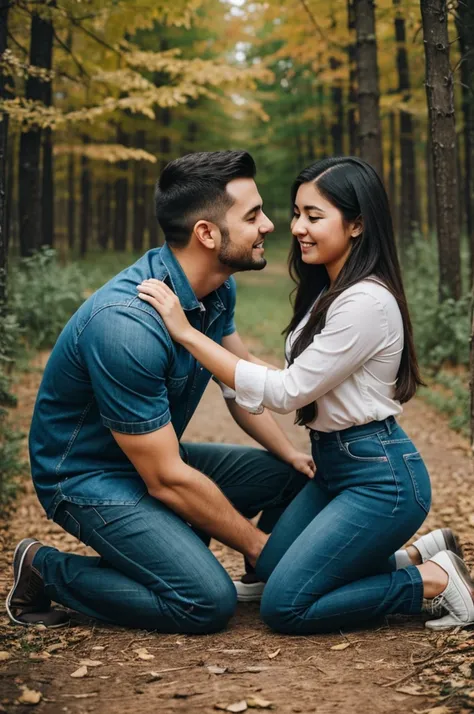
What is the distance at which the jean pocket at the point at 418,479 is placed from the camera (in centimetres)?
331

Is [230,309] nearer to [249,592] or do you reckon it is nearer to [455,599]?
[249,592]

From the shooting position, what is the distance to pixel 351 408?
129 inches

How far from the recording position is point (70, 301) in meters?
11.8

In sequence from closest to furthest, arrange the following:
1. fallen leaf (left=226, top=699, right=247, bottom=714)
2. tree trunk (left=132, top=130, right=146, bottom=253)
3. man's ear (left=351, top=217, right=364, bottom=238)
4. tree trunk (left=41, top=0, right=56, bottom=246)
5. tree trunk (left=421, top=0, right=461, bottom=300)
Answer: fallen leaf (left=226, top=699, right=247, bottom=714)
man's ear (left=351, top=217, right=364, bottom=238)
tree trunk (left=421, top=0, right=461, bottom=300)
tree trunk (left=41, top=0, right=56, bottom=246)
tree trunk (left=132, top=130, right=146, bottom=253)

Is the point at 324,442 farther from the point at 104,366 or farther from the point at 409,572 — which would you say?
the point at 104,366

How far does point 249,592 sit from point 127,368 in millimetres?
1464

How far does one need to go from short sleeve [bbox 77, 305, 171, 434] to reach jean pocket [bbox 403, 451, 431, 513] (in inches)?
42.1

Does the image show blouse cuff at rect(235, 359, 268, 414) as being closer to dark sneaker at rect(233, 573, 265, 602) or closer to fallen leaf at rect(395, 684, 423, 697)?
dark sneaker at rect(233, 573, 265, 602)

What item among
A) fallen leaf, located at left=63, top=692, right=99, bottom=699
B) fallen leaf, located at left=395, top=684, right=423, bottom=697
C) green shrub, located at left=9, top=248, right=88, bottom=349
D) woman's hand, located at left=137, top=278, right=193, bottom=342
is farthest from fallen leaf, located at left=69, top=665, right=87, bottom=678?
green shrub, located at left=9, top=248, right=88, bottom=349

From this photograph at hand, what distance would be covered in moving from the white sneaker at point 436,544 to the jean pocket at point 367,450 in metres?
0.67

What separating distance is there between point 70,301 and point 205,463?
8277 mm

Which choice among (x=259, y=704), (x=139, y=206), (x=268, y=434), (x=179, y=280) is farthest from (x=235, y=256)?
(x=139, y=206)

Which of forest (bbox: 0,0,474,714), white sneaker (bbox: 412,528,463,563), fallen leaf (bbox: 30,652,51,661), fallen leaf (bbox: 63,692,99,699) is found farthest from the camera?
white sneaker (bbox: 412,528,463,563)

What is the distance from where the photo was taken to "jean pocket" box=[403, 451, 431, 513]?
3.31 meters
